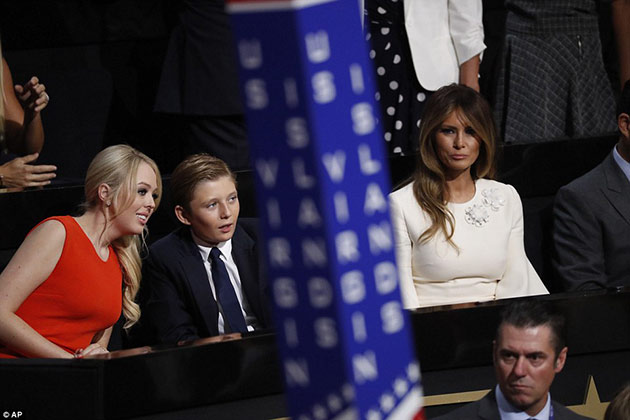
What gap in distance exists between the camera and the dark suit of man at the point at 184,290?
2992 mm

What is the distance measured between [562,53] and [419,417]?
291 cm

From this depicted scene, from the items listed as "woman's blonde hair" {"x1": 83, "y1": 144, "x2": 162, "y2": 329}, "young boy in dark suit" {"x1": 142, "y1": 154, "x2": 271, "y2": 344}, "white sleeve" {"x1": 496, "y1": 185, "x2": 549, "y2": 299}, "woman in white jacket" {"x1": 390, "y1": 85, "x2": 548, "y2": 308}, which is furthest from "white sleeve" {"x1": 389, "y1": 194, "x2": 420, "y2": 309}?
"woman's blonde hair" {"x1": 83, "y1": 144, "x2": 162, "y2": 329}

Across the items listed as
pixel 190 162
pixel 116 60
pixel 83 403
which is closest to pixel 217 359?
pixel 83 403

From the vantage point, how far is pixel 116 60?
183 inches

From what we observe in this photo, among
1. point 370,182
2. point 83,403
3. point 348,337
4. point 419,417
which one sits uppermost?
point 370,182

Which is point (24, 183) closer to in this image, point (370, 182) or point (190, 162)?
point (190, 162)

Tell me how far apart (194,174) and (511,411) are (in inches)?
45.8

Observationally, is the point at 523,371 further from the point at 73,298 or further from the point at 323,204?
the point at 323,204

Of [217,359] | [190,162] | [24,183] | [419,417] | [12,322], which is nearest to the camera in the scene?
[419,417]

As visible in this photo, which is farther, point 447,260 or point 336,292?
point 447,260

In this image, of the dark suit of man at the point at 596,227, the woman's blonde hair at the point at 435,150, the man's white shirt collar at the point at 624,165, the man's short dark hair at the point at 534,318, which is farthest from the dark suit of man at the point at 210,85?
the man's short dark hair at the point at 534,318

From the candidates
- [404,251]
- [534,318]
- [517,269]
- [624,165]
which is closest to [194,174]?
[404,251]

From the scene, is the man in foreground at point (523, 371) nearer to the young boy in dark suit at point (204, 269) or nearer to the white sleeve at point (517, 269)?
the white sleeve at point (517, 269)

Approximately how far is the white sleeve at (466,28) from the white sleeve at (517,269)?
0.66m
